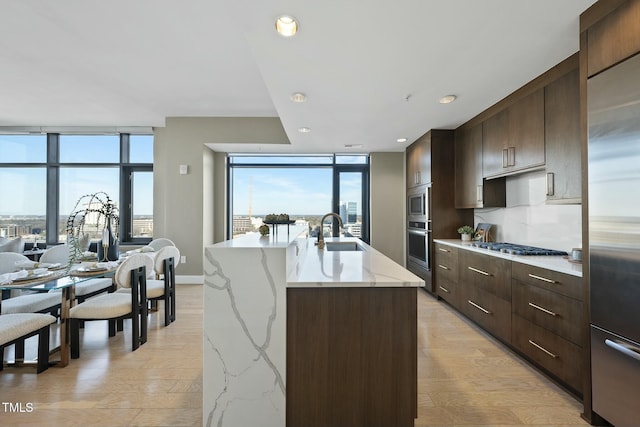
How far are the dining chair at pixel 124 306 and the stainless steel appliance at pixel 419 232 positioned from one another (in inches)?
140

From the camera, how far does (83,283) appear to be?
3.24 m

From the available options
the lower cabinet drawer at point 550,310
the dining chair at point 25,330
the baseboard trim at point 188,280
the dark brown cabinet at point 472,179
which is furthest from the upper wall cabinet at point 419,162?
the dining chair at point 25,330

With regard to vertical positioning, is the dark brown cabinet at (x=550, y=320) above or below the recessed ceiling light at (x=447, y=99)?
below

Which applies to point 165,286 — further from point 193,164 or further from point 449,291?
point 449,291

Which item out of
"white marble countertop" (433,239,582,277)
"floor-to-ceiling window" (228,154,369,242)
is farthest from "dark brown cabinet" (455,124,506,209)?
"floor-to-ceiling window" (228,154,369,242)

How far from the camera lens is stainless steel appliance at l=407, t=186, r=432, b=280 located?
434 centimetres

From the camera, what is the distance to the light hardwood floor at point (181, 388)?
1748 mm

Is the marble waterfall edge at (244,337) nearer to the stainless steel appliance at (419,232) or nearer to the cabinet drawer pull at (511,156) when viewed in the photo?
the cabinet drawer pull at (511,156)

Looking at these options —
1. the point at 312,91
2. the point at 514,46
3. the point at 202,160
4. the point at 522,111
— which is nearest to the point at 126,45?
the point at 312,91

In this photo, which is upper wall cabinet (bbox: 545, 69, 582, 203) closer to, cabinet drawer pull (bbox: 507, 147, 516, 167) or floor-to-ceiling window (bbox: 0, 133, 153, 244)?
cabinet drawer pull (bbox: 507, 147, 516, 167)

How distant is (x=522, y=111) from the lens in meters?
2.77

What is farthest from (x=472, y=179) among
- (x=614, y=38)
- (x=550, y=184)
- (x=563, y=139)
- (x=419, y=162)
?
(x=614, y=38)

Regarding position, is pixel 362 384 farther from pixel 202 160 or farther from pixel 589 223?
pixel 202 160

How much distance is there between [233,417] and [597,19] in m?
2.92
